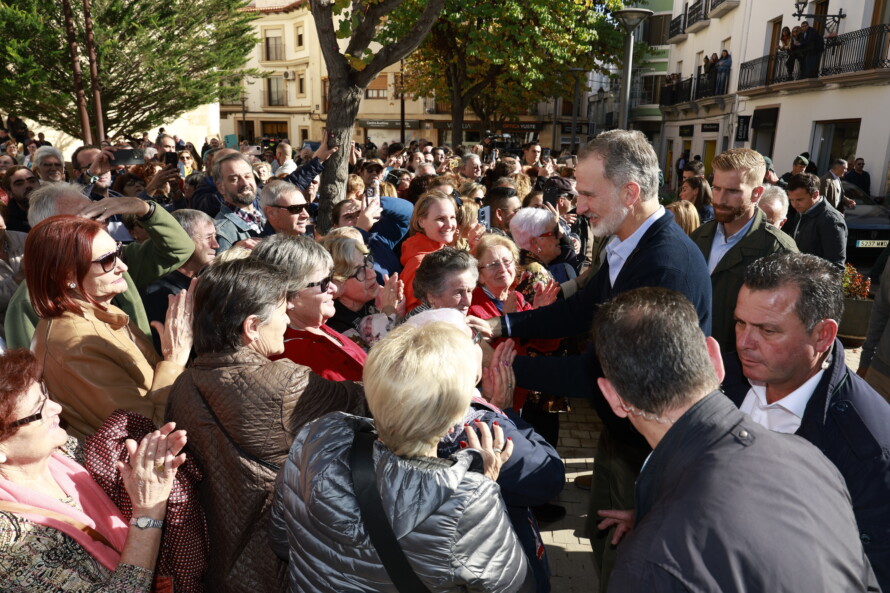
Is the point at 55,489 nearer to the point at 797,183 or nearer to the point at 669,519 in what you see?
the point at 669,519

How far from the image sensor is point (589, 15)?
2022 centimetres

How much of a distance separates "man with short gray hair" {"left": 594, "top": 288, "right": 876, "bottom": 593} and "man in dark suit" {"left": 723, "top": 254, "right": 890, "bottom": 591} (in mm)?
426

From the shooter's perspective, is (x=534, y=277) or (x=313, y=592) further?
(x=534, y=277)

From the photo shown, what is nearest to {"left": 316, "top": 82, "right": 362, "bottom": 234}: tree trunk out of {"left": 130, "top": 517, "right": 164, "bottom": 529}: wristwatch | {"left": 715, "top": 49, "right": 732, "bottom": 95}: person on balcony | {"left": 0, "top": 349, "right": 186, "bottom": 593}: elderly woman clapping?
{"left": 0, "top": 349, "right": 186, "bottom": 593}: elderly woman clapping

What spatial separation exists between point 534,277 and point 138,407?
2.78 metres

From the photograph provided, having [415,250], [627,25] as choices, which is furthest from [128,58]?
[415,250]

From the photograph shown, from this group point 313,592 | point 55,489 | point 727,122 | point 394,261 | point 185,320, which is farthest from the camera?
point 727,122

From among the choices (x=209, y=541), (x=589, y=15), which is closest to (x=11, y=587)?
(x=209, y=541)

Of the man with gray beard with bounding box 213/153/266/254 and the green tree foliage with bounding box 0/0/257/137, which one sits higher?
the green tree foliage with bounding box 0/0/257/137

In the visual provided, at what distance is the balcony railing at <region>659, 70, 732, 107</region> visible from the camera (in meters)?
24.1

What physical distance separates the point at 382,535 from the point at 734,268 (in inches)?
136

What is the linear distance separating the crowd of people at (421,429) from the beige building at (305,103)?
1659 inches

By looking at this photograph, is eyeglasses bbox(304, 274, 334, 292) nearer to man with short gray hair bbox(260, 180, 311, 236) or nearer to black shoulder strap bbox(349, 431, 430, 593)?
black shoulder strap bbox(349, 431, 430, 593)

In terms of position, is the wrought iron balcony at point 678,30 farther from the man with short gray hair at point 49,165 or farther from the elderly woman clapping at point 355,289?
the elderly woman clapping at point 355,289
